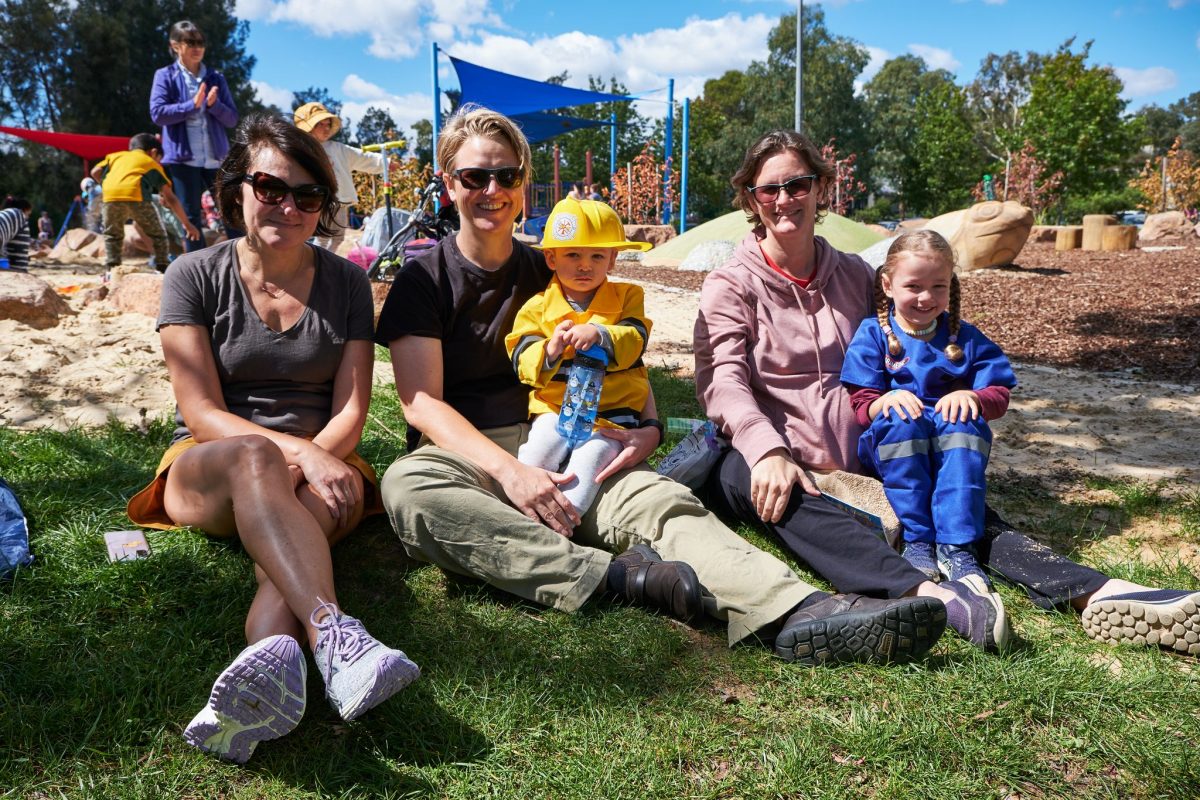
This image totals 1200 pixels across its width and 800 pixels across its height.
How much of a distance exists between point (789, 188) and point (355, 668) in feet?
6.78

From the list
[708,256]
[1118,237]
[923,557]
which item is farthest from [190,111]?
[1118,237]

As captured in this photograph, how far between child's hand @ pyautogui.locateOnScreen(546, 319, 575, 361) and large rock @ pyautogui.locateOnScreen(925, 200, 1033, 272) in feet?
31.8

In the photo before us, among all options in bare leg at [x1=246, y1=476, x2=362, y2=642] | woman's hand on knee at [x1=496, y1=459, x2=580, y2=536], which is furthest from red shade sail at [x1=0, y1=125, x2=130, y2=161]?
bare leg at [x1=246, y1=476, x2=362, y2=642]

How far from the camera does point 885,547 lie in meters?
2.52

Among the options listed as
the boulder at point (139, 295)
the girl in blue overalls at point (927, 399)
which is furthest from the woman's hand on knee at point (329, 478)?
the boulder at point (139, 295)

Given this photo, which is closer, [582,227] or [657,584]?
[657,584]

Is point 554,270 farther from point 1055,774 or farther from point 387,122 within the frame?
point 387,122

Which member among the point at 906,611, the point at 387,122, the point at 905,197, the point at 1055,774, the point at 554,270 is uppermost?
the point at 387,122

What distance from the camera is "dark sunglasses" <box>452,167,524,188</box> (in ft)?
9.13

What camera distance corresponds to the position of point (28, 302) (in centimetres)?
629

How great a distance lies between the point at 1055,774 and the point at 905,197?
50.2 meters

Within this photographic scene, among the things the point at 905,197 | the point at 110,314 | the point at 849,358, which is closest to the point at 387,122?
the point at 905,197

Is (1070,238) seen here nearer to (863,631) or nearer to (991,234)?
(991,234)

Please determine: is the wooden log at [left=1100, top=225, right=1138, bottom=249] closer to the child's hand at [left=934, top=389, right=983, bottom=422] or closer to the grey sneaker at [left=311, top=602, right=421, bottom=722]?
the child's hand at [left=934, top=389, right=983, bottom=422]
